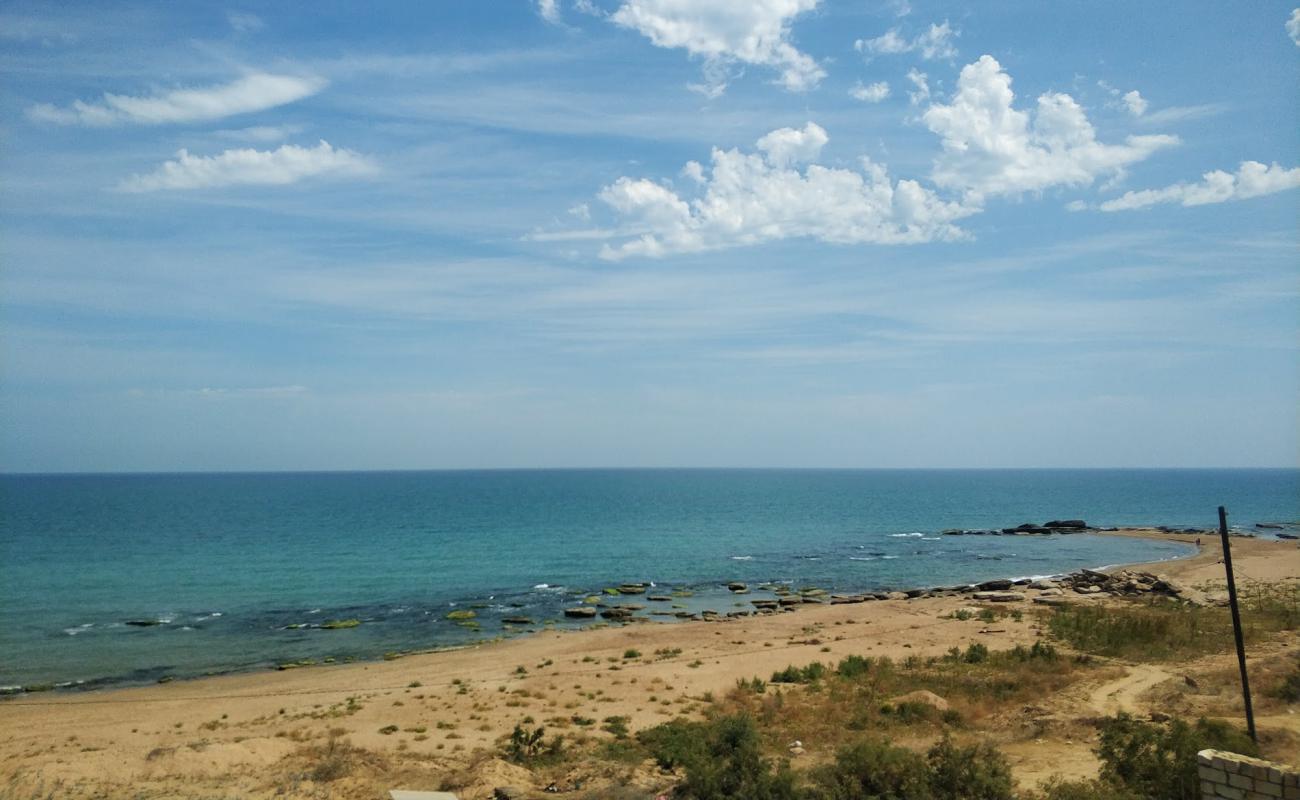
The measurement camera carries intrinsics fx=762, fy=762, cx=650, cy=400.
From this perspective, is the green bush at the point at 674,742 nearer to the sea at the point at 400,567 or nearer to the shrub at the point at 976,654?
the shrub at the point at 976,654

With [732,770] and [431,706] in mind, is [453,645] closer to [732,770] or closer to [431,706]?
[431,706]

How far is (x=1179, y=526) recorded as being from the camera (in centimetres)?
11262

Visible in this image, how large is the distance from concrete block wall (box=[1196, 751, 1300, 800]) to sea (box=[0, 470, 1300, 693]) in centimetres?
3691

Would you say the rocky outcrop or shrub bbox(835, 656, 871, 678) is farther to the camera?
shrub bbox(835, 656, 871, 678)

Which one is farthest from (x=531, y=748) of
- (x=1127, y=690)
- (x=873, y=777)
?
(x=1127, y=690)

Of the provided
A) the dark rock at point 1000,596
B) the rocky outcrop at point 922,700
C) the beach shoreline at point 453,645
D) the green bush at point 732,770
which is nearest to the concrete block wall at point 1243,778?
the green bush at point 732,770

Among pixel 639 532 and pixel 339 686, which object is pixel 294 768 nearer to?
pixel 339 686

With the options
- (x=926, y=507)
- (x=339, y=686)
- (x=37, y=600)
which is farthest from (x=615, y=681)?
(x=926, y=507)

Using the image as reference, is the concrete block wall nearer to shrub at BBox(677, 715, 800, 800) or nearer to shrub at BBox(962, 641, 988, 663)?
shrub at BBox(677, 715, 800, 800)

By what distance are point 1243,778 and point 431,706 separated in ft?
80.6

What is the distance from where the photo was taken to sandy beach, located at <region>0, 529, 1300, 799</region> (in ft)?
64.6

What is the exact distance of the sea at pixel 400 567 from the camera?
43.9 m

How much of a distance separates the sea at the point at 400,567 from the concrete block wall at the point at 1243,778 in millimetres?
36909

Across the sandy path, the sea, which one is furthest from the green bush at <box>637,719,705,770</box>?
the sea
